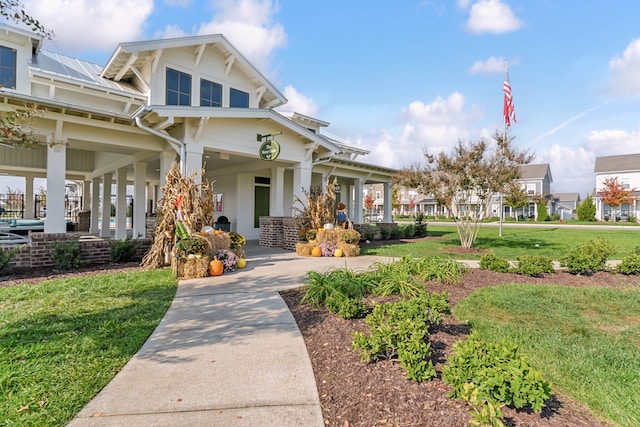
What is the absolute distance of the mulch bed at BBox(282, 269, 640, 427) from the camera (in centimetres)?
233

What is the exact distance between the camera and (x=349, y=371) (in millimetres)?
3012

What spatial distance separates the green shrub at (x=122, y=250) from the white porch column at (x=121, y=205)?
4.59 metres

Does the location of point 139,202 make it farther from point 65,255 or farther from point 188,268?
point 188,268

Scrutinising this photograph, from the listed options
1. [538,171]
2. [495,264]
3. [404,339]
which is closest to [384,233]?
[495,264]

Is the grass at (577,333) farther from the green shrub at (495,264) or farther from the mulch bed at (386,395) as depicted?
the green shrub at (495,264)

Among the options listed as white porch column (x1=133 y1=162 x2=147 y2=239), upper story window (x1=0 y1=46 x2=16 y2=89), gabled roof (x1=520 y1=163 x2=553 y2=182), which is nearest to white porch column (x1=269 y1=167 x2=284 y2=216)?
white porch column (x1=133 y1=162 x2=147 y2=239)

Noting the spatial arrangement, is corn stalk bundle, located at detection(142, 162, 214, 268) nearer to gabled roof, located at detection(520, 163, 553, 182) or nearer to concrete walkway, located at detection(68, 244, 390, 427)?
concrete walkway, located at detection(68, 244, 390, 427)

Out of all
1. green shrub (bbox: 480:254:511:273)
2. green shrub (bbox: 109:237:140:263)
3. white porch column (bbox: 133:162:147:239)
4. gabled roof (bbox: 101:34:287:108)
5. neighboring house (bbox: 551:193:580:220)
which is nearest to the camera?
green shrub (bbox: 480:254:511:273)

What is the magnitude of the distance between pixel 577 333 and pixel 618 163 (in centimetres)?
5485

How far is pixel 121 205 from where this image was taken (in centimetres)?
1293

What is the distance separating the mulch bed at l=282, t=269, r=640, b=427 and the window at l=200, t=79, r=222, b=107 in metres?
10.7

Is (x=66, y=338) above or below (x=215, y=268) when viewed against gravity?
below

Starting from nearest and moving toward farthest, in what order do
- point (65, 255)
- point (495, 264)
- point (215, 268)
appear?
point (215, 268)
point (65, 255)
point (495, 264)

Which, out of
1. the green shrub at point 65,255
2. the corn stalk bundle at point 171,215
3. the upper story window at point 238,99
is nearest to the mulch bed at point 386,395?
the corn stalk bundle at point 171,215
